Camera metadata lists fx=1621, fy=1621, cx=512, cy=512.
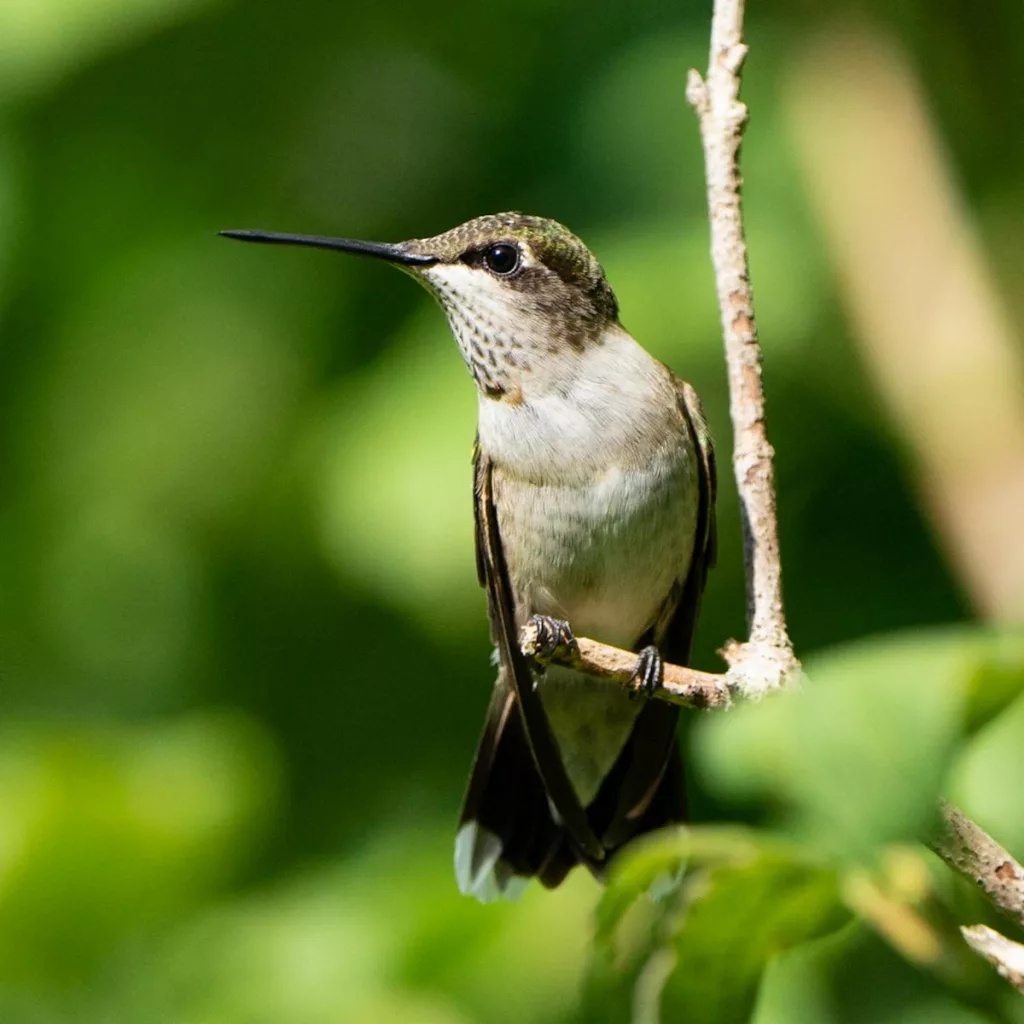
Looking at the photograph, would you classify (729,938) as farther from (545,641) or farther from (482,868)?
(482,868)

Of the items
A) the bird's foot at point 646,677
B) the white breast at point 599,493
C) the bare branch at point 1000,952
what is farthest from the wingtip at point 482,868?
the bare branch at point 1000,952

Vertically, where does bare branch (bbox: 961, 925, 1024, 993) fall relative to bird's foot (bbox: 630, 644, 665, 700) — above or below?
below

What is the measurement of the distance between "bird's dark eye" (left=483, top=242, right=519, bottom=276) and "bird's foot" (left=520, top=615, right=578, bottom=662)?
1350mm

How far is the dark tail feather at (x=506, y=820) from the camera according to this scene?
161 inches

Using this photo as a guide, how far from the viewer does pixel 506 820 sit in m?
4.29

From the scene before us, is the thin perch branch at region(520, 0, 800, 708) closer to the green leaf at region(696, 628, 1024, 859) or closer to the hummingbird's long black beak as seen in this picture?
the green leaf at region(696, 628, 1024, 859)

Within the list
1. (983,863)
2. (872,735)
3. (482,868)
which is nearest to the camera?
(872,735)

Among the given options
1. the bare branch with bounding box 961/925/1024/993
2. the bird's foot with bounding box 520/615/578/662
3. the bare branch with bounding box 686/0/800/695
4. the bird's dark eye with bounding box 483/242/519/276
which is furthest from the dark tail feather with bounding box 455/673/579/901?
the bare branch with bounding box 961/925/1024/993

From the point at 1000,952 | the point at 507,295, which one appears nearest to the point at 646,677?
the point at 1000,952

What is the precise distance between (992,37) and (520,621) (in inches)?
83.1

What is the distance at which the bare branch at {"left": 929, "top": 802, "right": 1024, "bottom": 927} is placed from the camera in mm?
1961

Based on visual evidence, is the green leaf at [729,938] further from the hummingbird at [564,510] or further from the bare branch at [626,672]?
the hummingbird at [564,510]

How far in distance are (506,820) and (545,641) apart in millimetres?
1579

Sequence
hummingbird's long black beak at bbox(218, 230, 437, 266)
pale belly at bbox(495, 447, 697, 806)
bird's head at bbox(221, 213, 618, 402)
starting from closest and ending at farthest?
hummingbird's long black beak at bbox(218, 230, 437, 266) → pale belly at bbox(495, 447, 697, 806) → bird's head at bbox(221, 213, 618, 402)
